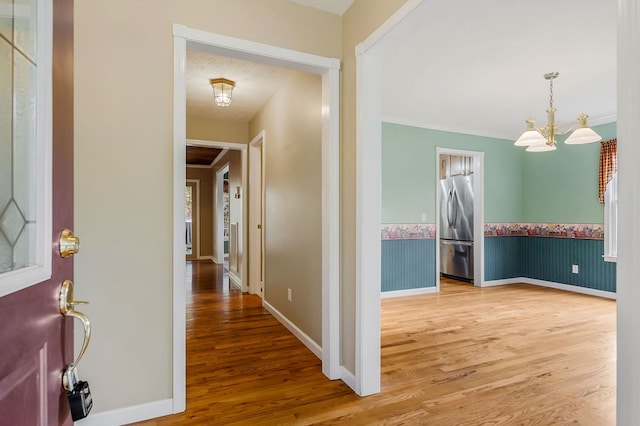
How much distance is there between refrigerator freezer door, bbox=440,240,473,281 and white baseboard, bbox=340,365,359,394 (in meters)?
4.20

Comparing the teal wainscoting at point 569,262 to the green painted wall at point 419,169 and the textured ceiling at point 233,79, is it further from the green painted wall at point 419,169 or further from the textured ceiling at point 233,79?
the textured ceiling at point 233,79

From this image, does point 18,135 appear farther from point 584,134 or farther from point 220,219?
point 220,219

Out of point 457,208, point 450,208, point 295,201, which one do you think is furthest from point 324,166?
point 450,208

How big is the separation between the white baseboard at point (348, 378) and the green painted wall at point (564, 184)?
4.65 m

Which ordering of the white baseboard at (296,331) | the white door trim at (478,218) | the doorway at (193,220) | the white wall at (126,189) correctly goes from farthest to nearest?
the doorway at (193,220), the white door trim at (478,218), the white baseboard at (296,331), the white wall at (126,189)

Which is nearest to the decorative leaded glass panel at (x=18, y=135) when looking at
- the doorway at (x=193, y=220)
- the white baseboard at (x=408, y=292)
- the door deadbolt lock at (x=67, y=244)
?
the door deadbolt lock at (x=67, y=244)

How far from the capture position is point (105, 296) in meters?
1.76

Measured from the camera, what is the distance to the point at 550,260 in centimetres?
544

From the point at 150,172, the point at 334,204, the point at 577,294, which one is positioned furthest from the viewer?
the point at 577,294

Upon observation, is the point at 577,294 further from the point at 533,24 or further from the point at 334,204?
the point at 334,204

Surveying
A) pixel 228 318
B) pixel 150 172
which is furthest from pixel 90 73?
pixel 228 318

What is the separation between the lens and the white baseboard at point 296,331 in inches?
106

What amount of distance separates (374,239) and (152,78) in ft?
5.23

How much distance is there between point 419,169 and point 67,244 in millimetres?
4773
